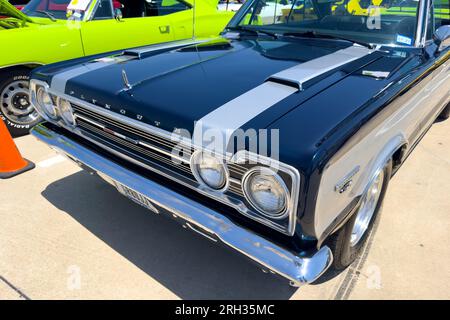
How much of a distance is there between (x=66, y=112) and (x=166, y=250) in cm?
114

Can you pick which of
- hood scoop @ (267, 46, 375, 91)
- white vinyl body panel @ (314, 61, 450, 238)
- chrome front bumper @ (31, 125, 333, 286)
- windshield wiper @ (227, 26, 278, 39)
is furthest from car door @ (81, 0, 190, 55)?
white vinyl body panel @ (314, 61, 450, 238)

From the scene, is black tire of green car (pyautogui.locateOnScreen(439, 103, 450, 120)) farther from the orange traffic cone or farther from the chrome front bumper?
the orange traffic cone

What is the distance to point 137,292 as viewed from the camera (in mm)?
2105

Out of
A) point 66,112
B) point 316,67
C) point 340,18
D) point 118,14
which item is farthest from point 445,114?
point 66,112

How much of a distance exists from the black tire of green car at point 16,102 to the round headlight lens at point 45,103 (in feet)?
5.25

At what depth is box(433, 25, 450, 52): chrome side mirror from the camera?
256 cm

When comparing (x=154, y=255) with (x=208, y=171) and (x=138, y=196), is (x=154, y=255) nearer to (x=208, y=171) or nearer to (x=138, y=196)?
(x=138, y=196)

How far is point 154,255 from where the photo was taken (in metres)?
2.38

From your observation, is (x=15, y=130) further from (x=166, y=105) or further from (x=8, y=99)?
(x=166, y=105)

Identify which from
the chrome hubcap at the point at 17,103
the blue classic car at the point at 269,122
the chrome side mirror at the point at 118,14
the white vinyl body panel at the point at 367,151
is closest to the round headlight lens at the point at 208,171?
the blue classic car at the point at 269,122

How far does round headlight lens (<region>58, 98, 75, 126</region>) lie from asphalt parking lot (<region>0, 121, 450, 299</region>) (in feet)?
2.48

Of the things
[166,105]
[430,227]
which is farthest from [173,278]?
[430,227]

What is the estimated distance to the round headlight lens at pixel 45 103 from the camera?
250 centimetres

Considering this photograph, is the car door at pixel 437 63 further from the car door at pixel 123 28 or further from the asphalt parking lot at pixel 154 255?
the car door at pixel 123 28
